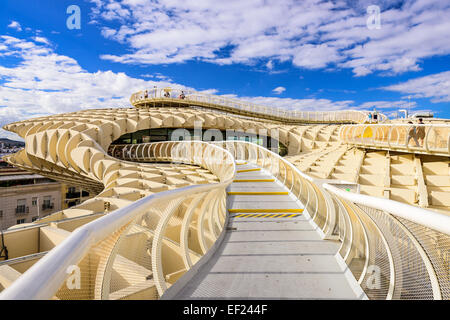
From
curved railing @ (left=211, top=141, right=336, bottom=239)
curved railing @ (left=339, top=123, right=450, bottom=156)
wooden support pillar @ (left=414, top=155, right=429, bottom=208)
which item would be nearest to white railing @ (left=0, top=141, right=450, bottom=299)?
curved railing @ (left=211, top=141, right=336, bottom=239)

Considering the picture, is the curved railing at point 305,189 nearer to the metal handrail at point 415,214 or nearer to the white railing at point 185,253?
the white railing at point 185,253

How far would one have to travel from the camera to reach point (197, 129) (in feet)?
98.5

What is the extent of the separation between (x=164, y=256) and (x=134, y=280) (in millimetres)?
2797

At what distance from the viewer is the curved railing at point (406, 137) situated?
10.1 meters

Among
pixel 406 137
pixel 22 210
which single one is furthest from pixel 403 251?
pixel 22 210

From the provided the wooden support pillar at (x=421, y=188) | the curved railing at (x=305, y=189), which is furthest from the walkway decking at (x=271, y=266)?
the wooden support pillar at (x=421, y=188)

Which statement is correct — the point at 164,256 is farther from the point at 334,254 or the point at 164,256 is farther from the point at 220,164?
the point at 220,164

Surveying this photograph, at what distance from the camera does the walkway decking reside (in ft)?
9.55

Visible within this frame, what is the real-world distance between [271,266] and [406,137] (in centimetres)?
1142

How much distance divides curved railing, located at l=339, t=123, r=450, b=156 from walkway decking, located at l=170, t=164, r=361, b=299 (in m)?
8.13

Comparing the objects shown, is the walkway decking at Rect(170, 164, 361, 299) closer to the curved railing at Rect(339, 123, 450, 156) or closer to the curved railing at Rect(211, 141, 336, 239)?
the curved railing at Rect(211, 141, 336, 239)

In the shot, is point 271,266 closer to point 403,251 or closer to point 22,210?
point 403,251
